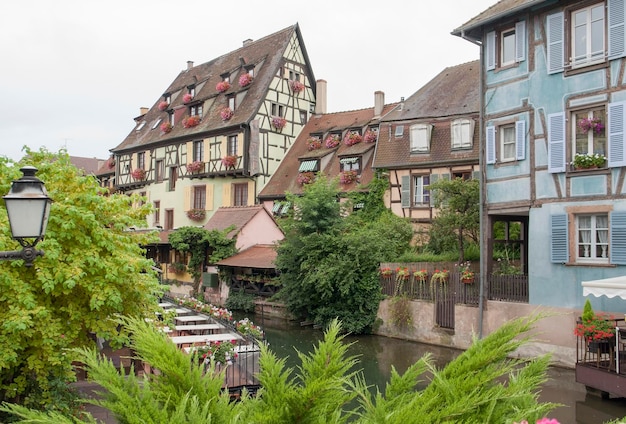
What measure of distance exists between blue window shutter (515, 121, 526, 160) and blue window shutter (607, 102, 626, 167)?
2.18 meters

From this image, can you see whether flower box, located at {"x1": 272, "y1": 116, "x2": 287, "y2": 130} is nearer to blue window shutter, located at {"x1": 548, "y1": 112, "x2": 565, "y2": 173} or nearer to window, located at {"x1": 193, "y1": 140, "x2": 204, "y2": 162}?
window, located at {"x1": 193, "y1": 140, "x2": 204, "y2": 162}

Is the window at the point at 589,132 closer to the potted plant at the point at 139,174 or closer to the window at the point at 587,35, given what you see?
the window at the point at 587,35

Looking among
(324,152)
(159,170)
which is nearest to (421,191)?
(324,152)

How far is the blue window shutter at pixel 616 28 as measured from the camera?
520 inches

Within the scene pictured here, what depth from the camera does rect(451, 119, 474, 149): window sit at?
23.0 m

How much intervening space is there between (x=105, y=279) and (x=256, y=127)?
81.9 feet

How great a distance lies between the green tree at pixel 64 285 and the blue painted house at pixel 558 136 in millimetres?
9855

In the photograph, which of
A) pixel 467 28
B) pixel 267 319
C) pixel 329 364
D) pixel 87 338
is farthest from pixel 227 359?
pixel 267 319

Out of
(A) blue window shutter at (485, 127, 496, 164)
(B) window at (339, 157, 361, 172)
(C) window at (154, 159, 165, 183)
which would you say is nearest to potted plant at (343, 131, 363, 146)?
(B) window at (339, 157, 361, 172)

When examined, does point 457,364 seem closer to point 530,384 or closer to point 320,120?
point 530,384

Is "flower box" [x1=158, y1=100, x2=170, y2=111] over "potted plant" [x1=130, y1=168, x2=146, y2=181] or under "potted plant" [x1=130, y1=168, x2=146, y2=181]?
over

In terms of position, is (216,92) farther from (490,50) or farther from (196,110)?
(490,50)

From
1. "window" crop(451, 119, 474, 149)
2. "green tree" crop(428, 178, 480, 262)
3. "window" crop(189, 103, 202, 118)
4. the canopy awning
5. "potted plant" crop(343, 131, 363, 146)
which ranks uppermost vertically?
"window" crop(189, 103, 202, 118)

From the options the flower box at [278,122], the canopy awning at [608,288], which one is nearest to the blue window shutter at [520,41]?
the canopy awning at [608,288]
